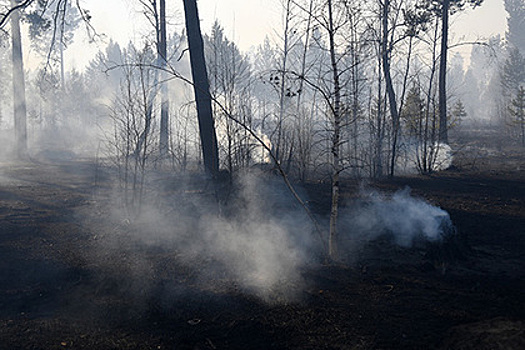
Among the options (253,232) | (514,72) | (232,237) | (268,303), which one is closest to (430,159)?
(253,232)

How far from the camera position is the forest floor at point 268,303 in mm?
3629

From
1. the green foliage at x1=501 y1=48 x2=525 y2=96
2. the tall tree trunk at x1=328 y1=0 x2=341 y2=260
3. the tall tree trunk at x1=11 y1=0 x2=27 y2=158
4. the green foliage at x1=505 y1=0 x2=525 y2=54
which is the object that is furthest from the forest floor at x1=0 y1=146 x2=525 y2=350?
the green foliage at x1=505 y1=0 x2=525 y2=54

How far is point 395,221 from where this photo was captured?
717cm

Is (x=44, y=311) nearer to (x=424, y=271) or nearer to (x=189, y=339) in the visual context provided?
(x=189, y=339)

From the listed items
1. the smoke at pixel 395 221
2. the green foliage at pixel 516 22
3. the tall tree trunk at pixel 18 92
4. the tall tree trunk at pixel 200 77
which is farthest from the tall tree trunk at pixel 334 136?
the green foliage at pixel 516 22

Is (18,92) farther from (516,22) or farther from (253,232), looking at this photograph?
(516,22)

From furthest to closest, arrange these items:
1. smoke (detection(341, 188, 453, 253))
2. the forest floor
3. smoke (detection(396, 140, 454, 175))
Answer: smoke (detection(396, 140, 454, 175)) < smoke (detection(341, 188, 453, 253)) < the forest floor

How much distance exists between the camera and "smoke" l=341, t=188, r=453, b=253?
641 cm

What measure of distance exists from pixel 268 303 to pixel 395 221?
12.5 ft

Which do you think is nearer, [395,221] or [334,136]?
[334,136]

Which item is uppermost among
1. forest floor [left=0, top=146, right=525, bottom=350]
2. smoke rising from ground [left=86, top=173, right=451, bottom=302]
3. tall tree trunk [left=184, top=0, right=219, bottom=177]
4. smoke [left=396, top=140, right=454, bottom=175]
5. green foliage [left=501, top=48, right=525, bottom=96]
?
green foliage [left=501, top=48, right=525, bottom=96]

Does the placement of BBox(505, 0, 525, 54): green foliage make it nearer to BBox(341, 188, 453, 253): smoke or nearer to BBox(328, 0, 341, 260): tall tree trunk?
BBox(341, 188, 453, 253): smoke

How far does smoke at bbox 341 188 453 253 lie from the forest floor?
0.36 m

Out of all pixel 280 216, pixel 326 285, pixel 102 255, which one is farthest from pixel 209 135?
pixel 326 285
